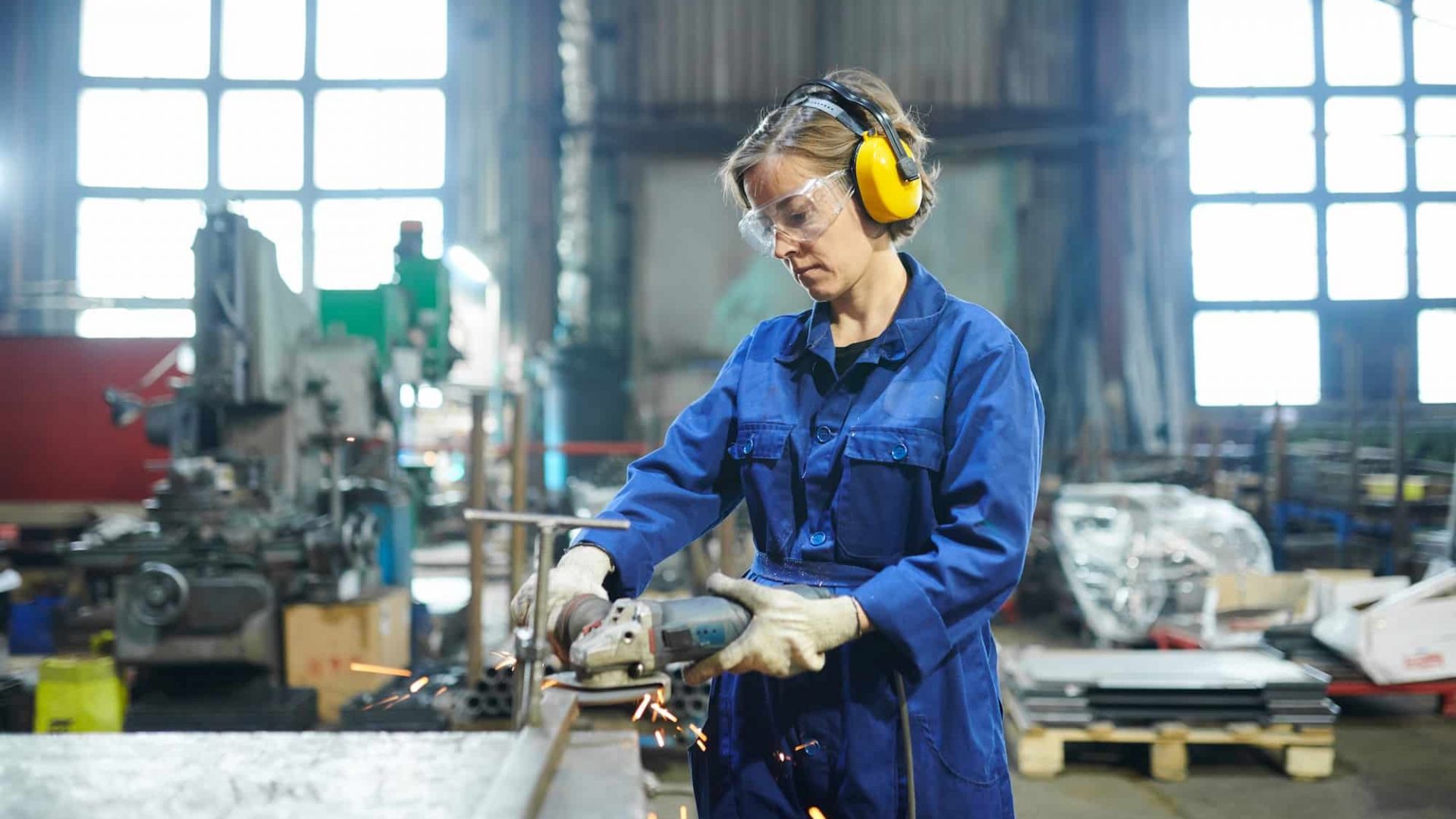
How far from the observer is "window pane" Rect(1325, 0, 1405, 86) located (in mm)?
10125

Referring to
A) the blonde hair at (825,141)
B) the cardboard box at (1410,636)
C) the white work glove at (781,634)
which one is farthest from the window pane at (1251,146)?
the white work glove at (781,634)

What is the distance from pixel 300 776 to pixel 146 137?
35.9ft

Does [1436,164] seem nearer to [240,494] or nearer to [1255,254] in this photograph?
[1255,254]

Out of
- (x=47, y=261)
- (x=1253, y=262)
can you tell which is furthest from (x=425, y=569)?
(x=1253, y=262)

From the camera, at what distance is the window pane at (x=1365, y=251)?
10.0 meters

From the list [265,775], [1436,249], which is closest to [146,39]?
[265,775]

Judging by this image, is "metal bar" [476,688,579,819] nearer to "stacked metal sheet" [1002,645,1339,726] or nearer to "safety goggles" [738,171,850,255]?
"safety goggles" [738,171,850,255]

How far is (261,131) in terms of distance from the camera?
407 inches

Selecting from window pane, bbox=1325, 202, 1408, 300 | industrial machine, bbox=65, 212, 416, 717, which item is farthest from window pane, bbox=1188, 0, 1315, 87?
industrial machine, bbox=65, 212, 416, 717

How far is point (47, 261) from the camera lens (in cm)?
998

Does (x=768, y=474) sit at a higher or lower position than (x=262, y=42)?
lower

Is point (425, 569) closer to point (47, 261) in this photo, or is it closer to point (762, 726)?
point (47, 261)

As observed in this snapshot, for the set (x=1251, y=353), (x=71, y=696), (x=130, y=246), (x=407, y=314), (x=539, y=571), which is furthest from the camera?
(x=130, y=246)

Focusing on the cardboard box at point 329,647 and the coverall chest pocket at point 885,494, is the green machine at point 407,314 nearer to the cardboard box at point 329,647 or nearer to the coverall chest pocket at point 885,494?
the cardboard box at point 329,647
